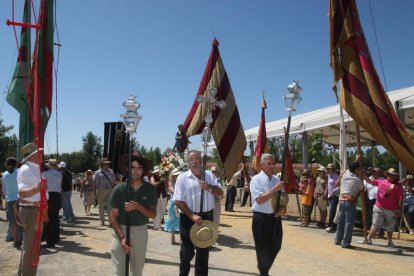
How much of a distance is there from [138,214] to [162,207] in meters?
7.34

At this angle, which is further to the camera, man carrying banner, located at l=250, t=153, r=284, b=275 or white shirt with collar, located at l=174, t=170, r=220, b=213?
man carrying banner, located at l=250, t=153, r=284, b=275

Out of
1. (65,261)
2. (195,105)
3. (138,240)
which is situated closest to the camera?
(138,240)

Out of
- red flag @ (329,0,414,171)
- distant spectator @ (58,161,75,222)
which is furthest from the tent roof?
distant spectator @ (58,161,75,222)

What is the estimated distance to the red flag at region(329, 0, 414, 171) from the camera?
8188 mm

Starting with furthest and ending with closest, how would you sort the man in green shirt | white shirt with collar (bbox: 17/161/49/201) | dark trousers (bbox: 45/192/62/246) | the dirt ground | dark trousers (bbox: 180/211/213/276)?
1. dark trousers (bbox: 45/192/62/246)
2. the dirt ground
3. white shirt with collar (bbox: 17/161/49/201)
4. dark trousers (bbox: 180/211/213/276)
5. the man in green shirt

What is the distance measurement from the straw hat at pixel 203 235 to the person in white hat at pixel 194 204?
2 centimetres

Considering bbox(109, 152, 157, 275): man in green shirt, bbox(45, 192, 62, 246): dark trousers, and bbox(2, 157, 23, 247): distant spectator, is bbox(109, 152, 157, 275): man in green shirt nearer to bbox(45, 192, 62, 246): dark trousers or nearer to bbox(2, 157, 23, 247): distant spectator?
bbox(45, 192, 62, 246): dark trousers

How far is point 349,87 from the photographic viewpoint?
8.72m

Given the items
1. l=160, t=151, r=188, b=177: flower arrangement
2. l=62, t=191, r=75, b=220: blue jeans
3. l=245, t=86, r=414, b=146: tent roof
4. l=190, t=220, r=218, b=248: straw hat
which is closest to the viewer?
l=190, t=220, r=218, b=248: straw hat

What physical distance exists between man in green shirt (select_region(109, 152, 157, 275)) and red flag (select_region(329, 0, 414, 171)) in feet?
18.3

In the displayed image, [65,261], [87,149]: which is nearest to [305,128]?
[65,261]

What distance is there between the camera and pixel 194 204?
5.27 meters

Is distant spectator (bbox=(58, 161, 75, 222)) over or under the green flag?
under

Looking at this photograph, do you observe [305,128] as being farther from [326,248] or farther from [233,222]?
[326,248]
